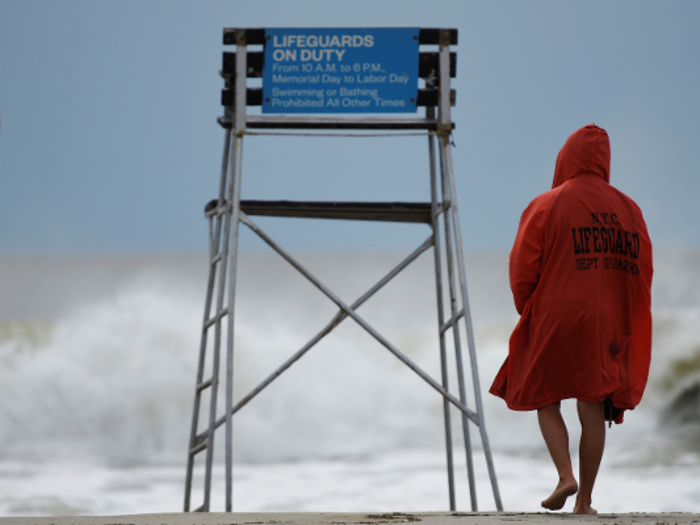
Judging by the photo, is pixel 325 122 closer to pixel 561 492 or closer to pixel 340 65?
pixel 340 65

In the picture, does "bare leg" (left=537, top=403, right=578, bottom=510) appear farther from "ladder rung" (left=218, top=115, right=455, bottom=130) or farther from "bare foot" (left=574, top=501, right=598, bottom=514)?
"ladder rung" (left=218, top=115, right=455, bottom=130)

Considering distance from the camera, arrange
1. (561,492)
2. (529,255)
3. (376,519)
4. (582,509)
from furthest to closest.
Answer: (529,255) → (582,509) → (561,492) → (376,519)

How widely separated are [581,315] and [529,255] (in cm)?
33

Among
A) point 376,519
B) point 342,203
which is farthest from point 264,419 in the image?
point 376,519

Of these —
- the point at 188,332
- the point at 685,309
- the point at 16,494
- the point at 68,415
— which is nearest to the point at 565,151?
the point at 16,494

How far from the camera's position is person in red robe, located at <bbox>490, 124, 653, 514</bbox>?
3316mm

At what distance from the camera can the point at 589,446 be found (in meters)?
3.28

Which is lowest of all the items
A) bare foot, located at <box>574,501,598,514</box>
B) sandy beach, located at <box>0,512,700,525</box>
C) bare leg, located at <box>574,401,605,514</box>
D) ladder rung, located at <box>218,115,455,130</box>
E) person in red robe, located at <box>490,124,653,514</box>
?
sandy beach, located at <box>0,512,700,525</box>

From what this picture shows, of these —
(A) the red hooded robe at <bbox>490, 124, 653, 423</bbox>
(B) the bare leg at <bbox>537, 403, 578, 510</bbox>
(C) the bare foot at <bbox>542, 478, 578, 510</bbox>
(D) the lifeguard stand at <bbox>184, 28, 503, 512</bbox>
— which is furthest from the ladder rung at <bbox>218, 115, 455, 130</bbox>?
(C) the bare foot at <bbox>542, 478, 578, 510</bbox>

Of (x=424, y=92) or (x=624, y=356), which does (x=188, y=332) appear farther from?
(x=624, y=356)

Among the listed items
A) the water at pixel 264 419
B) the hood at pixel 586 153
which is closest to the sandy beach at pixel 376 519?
the hood at pixel 586 153

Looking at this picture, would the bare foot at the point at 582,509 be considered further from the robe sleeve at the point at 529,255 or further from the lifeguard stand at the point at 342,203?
the lifeguard stand at the point at 342,203

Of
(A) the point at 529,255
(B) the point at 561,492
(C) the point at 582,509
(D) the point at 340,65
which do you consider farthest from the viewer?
(D) the point at 340,65

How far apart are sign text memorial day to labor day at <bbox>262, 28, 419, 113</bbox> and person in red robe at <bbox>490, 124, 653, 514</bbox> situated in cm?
173
